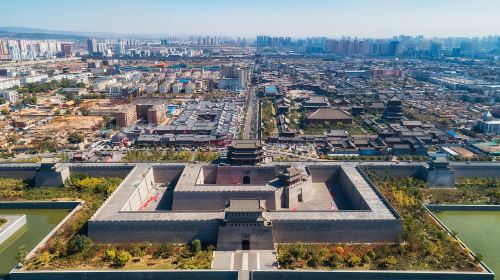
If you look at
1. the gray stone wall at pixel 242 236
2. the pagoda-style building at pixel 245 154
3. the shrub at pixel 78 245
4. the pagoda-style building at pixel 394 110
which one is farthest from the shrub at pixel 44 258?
the pagoda-style building at pixel 394 110

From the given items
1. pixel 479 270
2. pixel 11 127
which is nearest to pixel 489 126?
pixel 479 270

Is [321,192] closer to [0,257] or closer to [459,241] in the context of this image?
[459,241]

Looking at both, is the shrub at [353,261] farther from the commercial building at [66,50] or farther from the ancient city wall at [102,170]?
the commercial building at [66,50]

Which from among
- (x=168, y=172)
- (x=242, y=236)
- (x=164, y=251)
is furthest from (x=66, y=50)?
(x=242, y=236)

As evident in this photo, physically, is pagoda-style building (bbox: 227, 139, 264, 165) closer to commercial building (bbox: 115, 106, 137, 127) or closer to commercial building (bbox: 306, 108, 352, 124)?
commercial building (bbox: 306, 108, 352, 124)

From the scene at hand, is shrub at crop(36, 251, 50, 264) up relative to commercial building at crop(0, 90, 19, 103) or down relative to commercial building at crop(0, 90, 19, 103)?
down

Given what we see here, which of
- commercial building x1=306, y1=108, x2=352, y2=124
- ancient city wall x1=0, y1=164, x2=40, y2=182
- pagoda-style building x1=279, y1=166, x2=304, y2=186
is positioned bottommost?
ancient city wall x1=0, y1=164, x2=40, y2=182

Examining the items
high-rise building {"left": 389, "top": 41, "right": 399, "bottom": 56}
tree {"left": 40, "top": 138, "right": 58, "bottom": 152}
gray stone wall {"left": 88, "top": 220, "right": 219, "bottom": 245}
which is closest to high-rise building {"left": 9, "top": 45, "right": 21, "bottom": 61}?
tree {"left": 40, "top": 138, "right": 58, "bottom": 152}
